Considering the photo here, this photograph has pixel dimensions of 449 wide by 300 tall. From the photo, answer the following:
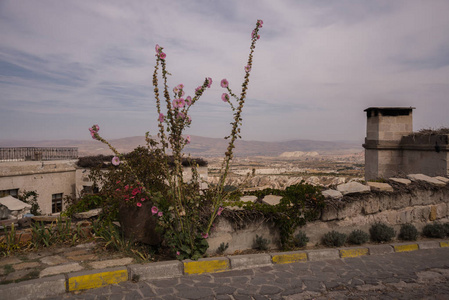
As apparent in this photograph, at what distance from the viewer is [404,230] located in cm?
680

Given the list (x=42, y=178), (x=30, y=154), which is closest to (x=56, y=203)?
(x=42, y=178)

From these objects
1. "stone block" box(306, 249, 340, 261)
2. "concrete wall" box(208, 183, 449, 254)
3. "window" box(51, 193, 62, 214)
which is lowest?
"window" box(51, 193, 62, 214)

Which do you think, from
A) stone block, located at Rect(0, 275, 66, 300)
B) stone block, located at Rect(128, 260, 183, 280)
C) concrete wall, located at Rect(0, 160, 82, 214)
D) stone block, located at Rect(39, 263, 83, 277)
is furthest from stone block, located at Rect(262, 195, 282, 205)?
concrete wall, located at Rect(0, 160, 82, 214)

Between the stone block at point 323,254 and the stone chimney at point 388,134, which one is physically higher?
the stone chimney at point 388,134

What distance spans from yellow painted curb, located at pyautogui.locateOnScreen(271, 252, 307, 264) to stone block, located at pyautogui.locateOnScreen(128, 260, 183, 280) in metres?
1.66

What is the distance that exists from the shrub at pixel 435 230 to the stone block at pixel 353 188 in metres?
1.75

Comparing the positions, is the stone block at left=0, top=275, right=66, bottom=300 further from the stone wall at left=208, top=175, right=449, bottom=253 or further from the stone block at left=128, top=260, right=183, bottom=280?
the stone wall at left=208, top=175, right=449, bottom=253

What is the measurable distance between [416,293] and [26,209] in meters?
11.9

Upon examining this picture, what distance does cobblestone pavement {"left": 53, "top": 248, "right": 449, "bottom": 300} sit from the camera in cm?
413

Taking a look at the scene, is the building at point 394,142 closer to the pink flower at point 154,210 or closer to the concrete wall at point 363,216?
the concrete wall at point 363,216

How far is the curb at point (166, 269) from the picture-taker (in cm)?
397

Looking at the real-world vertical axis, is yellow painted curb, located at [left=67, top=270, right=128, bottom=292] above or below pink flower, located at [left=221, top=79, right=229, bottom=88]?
below

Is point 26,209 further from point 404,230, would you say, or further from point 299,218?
point 404,230

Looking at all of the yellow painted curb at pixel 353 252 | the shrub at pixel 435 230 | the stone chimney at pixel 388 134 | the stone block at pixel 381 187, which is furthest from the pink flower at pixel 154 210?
the stone chimney at pixel 388 134
